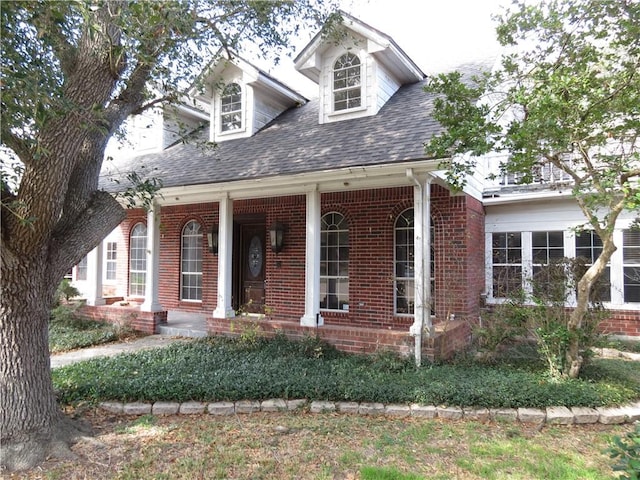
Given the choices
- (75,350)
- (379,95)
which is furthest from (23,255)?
(379,95)

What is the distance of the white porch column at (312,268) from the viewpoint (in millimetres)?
7188

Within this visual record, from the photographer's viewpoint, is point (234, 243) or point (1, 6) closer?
point (1, 6)

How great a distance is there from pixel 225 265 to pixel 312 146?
292cm

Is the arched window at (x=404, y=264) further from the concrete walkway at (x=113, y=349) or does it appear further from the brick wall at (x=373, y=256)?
the concrete walkway at (x=113, y=349)

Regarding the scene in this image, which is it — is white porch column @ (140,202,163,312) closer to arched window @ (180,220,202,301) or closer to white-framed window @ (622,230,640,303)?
arched window @ (180,220,202,301)

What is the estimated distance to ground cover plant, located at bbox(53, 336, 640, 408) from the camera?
483 cm

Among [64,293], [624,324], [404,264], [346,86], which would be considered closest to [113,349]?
[64,293]

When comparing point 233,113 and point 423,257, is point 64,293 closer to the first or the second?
point 233,113

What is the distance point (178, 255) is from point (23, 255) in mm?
7365

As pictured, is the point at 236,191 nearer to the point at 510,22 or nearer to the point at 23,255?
the point at 23,255

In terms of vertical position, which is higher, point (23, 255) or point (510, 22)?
point (510, 22)

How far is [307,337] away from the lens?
6871mm

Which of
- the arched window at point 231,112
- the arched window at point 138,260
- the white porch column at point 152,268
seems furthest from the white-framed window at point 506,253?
the arched window at point 138,260

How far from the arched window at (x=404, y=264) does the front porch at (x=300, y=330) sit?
2.64ft
